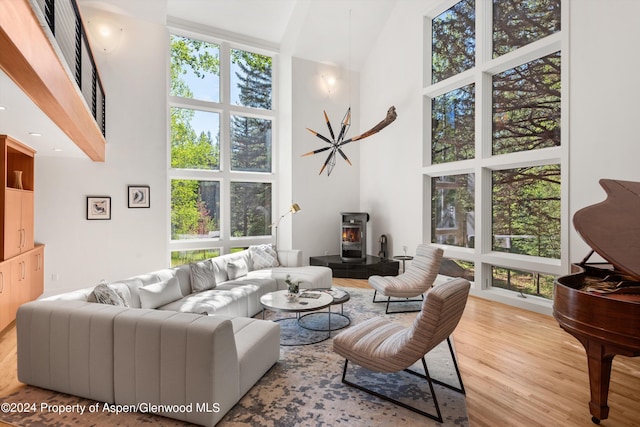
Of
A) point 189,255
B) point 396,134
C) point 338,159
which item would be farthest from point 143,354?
point 338,159

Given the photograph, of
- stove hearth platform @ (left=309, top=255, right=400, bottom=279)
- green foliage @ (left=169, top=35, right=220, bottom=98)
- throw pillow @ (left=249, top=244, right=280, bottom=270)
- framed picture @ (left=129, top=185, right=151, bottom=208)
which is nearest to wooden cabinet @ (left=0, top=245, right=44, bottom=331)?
framed picture @ (left=129, top=185, right=151, bottom=208)

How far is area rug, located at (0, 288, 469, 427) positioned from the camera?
7.63ft

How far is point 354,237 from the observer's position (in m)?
7.54

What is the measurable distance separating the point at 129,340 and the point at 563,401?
313cm

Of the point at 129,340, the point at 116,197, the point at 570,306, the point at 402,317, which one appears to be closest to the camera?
the point at 570,306

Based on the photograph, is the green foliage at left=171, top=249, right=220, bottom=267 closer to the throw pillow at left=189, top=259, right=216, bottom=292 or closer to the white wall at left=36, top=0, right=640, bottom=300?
the white wall at left=36, top=0, right=640, bottom=300

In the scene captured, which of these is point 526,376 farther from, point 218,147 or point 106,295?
point 218,147

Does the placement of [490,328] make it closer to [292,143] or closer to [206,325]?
[206,325]

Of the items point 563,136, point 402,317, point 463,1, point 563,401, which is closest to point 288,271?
point 402,317

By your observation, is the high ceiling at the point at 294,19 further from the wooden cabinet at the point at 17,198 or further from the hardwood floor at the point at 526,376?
the hardwood floor at the point at 526,376

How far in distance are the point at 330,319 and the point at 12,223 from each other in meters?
4.21

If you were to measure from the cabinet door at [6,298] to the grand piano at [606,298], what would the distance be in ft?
17.7

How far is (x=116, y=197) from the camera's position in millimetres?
6031

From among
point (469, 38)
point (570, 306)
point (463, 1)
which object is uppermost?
point (463, 1)
